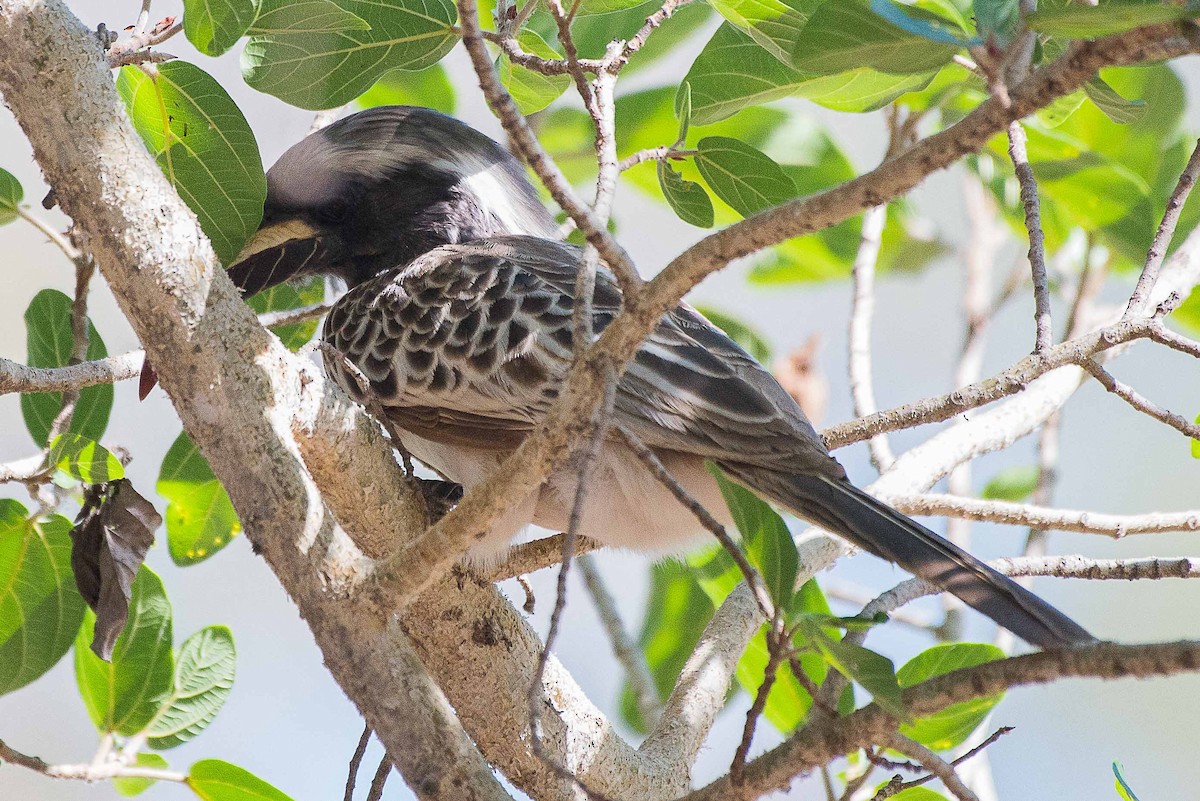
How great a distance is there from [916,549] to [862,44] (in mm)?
760

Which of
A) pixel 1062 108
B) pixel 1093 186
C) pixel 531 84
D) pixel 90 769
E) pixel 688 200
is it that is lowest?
pixel 90 769

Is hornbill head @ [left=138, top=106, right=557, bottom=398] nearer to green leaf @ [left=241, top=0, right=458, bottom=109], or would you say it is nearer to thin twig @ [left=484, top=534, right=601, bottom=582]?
green leaf @ [left=241, top=0, right=458, bottom=109]

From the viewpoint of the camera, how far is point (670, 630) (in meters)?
3.39

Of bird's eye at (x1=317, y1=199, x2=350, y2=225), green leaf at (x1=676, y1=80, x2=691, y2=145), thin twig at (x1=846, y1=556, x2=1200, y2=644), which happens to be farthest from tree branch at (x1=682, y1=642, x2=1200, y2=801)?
bird's eye at (x1=317, y1=199, x2=350, y2=225)

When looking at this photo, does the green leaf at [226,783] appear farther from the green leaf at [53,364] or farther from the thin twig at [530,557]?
the green leaf at [53,364]

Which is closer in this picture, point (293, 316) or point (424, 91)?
point (293, 316)

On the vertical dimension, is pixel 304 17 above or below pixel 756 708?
above

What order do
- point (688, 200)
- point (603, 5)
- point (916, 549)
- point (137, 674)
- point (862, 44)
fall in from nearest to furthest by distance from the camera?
point (862, 44) < point (916, 549) < point (603, 5) < point (688, 200) < point (137, 674)

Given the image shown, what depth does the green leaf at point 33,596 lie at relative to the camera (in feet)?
6.84

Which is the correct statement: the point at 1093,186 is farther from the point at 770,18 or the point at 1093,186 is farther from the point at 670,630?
the point at 670,630

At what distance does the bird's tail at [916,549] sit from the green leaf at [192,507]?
1256 mm

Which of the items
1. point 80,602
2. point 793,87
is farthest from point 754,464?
point 80,602

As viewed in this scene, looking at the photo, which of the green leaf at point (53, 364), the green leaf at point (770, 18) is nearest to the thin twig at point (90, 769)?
the green leaf at point (53, 364)

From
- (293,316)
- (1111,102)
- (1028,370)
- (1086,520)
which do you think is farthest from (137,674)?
(1111,102)
